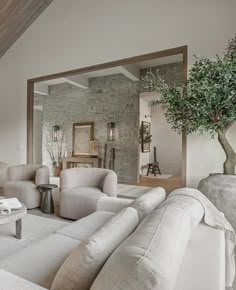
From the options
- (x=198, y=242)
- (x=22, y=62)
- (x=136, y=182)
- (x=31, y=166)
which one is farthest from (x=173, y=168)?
(x=198, y=242)

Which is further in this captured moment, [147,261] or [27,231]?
[27,231]

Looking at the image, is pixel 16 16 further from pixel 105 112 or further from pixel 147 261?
pixel 147 261

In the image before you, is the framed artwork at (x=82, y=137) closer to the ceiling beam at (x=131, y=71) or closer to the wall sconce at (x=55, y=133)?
the wall sconce at (x=55, y=133)

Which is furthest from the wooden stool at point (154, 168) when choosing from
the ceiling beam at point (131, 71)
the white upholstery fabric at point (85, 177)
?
the white upholstery fabric at point (85, 177)

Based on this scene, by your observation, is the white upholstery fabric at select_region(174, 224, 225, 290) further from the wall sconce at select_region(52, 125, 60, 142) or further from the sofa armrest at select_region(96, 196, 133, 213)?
the wall sconce at select_region(52, 125, 60, 142)

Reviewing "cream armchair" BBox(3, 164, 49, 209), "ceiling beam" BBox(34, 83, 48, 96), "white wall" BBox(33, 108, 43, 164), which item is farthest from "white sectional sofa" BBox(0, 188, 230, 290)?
"white wall" BBox(33, 108, 43, 164)

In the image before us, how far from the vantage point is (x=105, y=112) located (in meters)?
7.16

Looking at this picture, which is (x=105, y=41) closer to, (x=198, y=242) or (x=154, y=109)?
(x=198, y=242)

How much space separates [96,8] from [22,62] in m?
2.23

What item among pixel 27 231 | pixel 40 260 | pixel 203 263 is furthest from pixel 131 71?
pixel 203 263

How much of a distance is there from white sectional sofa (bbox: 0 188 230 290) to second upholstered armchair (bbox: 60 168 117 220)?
1.49 metres

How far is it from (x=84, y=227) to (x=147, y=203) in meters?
0.66

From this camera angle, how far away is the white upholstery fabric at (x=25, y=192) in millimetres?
3738

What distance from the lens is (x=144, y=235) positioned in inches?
35.9
